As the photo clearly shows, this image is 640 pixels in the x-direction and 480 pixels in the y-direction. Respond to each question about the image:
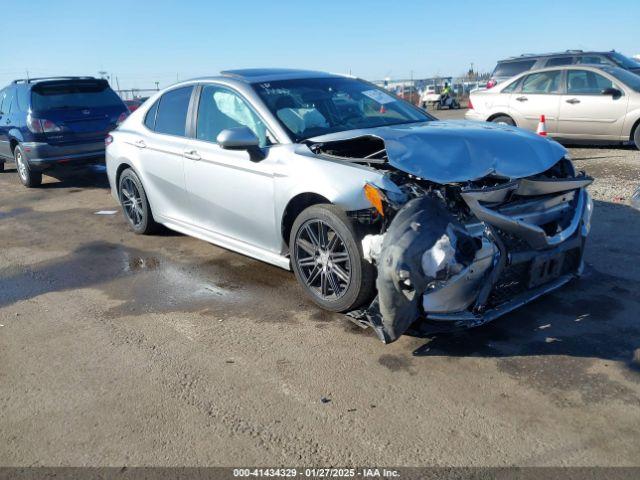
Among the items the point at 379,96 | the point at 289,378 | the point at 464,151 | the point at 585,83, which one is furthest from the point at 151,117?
the point at 585,83

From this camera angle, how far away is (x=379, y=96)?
5.44m

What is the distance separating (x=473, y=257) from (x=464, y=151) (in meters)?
0.81

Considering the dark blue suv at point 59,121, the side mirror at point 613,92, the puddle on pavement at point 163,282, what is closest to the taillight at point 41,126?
the dark blue suv at point 59,121

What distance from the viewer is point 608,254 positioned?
523cm

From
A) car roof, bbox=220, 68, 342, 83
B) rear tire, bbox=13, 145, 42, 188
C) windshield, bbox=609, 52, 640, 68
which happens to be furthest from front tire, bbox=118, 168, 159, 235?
windshield, bbox=609, 52, 640, 68

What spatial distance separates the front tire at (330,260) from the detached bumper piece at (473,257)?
9.0 inches

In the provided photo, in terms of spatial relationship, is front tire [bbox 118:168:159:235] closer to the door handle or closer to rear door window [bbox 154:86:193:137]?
rear door window [bbox 154:86:193:137]

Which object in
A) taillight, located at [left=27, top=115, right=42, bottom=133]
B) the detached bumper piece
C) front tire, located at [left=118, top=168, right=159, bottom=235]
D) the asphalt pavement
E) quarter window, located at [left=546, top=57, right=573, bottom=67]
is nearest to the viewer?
the asphalt pavement

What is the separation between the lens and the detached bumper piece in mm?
3303

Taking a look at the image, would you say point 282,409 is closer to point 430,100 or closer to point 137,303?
point 137,303

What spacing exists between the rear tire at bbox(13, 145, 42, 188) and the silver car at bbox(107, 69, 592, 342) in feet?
19.2

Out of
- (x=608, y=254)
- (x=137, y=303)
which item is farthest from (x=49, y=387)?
(x=608, y=254)

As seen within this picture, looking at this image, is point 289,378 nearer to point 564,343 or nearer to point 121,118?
point 564,343

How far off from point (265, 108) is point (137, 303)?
1907mm
